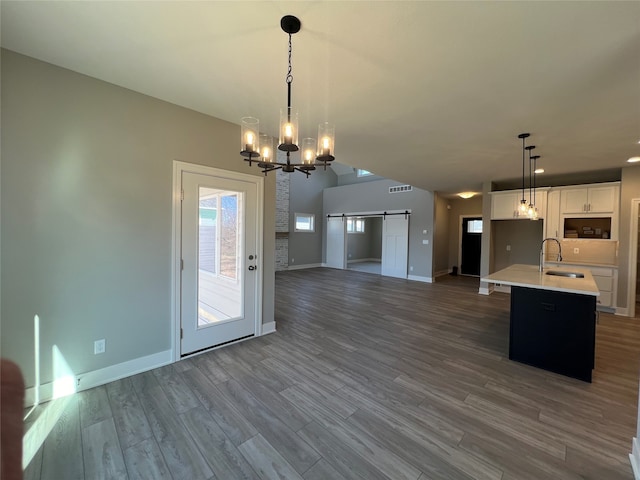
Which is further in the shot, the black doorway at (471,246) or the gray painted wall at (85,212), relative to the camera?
the black doorway at (471,246)

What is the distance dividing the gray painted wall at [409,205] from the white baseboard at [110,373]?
6928 mm

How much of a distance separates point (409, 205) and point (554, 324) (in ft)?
19.1

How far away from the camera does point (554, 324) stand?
2715mm

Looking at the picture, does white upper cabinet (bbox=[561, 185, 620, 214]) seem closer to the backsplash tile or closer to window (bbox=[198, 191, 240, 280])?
the backsplash tile

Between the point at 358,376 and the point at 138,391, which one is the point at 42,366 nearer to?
the point at 138,391

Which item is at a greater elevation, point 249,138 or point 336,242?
point 249,138

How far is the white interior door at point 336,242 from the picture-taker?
9.81 m

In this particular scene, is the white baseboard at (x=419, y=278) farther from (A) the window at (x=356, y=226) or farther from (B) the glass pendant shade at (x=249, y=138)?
(B) the glass pendant shade at (x=249, y=138)

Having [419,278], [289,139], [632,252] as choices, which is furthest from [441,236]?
[289,139]

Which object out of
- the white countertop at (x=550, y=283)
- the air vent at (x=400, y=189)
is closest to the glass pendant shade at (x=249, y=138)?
the white countertop at (x=550, y=283)

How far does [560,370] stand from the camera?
8.82ft

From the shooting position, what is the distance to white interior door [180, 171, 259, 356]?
2840 millimetres

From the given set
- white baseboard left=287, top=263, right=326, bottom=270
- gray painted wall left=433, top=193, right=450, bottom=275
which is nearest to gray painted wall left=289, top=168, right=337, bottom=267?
white baseboard left=287, top=263, right=326, bottom=270

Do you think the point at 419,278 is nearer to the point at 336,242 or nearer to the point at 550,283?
the point at 336,242
